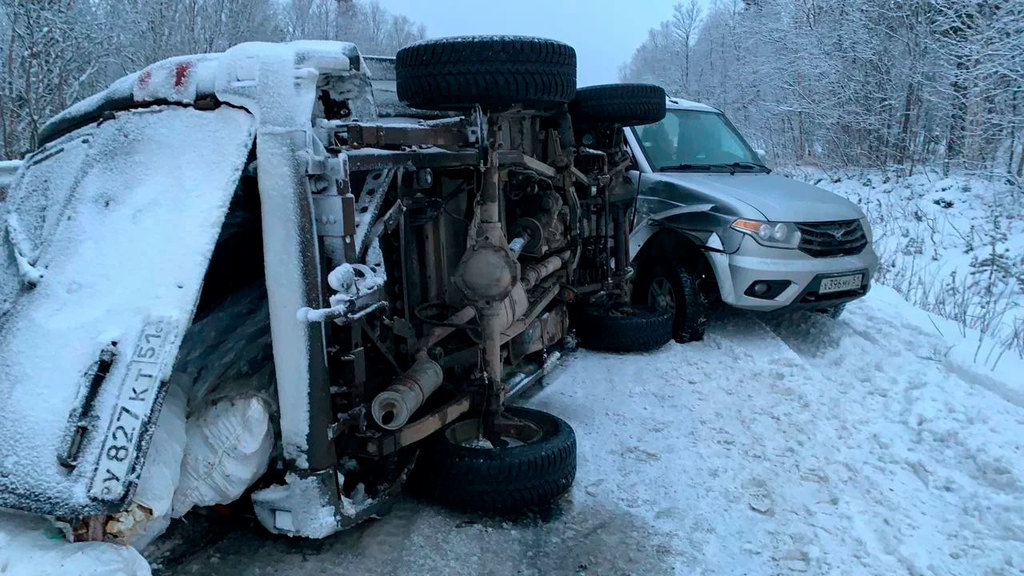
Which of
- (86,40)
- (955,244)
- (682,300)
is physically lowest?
(955,244)

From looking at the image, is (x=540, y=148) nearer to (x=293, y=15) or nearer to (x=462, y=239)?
(x=462, y=239)

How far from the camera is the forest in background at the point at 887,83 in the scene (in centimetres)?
1407

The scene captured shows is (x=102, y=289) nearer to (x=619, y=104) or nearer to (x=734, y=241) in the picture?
(x=619, y=104)

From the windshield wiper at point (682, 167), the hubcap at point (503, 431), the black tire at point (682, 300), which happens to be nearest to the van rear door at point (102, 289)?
the hubcap at point (503, 431)

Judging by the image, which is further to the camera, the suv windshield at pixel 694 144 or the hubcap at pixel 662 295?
the suv windshield at pixel 694 144

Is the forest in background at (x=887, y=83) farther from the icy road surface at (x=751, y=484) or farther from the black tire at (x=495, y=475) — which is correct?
the black tire at (x=495, y=475)

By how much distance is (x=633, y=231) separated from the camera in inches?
251

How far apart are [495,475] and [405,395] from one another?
1.75 ft

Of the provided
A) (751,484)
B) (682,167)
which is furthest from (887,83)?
(751,484)

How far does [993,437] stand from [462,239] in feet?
10.3

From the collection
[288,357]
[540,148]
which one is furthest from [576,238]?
[288,357]

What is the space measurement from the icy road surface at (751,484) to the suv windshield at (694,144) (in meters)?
1.91

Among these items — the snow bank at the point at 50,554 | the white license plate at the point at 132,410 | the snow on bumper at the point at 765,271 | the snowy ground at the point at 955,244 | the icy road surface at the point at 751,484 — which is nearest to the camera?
the snow bank at the point at 50,554

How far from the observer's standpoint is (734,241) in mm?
5758
